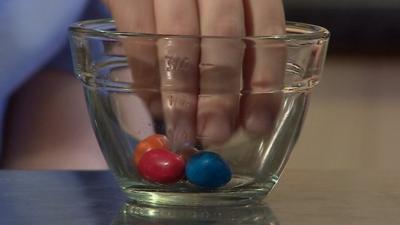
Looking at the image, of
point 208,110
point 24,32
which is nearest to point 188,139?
point 208,110

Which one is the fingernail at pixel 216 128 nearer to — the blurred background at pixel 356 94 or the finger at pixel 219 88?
the finger at pixel 219 88

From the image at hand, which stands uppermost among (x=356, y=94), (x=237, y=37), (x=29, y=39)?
(x=237, y=37)

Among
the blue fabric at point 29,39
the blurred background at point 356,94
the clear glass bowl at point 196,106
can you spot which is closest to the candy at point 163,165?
the clear glass bowl at point 196,106

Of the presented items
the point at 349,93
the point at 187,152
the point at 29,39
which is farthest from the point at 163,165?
the point at 349,93

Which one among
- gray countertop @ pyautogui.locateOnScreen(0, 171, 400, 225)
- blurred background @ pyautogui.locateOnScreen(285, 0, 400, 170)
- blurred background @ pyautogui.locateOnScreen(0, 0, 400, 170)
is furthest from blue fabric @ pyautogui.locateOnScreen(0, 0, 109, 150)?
blurred background @ pyautogui.locateOnScreen(285, 0, 400, 170)

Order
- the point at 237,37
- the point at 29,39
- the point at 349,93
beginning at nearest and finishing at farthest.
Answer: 1. the point at 237,37
2. the point at 29,39
3. the point at 349,93

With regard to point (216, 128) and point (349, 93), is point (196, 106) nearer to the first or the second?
point (216, 128)

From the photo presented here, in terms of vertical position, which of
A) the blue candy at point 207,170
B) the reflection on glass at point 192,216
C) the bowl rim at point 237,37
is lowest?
the reflection on glass at point 192,216
